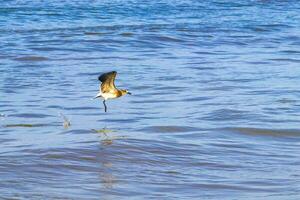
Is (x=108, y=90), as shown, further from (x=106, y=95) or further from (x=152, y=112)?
(x=152, y=112)

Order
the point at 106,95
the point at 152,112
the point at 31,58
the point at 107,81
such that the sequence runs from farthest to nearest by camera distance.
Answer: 1. the point at 31,58
2. the point at 152,112
3. the point at 106,95
4. the point at 107,81

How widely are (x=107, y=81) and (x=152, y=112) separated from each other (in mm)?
1204

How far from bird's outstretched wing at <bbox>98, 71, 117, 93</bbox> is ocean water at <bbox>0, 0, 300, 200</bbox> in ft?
1.24

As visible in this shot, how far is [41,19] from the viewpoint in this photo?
21.4 metres

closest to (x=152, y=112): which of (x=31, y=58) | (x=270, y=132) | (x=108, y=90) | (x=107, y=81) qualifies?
(x=108, y=90)

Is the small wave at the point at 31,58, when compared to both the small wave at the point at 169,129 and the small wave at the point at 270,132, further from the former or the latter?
the small wave at the point at 270,132

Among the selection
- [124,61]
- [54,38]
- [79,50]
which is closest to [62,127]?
[124,61]

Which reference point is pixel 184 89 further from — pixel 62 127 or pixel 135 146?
pixel 135 146

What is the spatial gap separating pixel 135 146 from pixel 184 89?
371 cm

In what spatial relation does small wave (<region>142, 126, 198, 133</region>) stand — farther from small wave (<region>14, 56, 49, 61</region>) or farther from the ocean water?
small wave (<region>14, 56, 49, 61</region>)

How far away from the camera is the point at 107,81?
924 centimetres

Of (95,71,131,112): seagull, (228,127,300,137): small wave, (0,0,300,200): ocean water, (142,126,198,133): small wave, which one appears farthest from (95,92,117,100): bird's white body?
(228,127,300,137): small wave

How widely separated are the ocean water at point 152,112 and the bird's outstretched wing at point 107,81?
0.38 m

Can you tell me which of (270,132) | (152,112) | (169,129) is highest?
(152,112)
